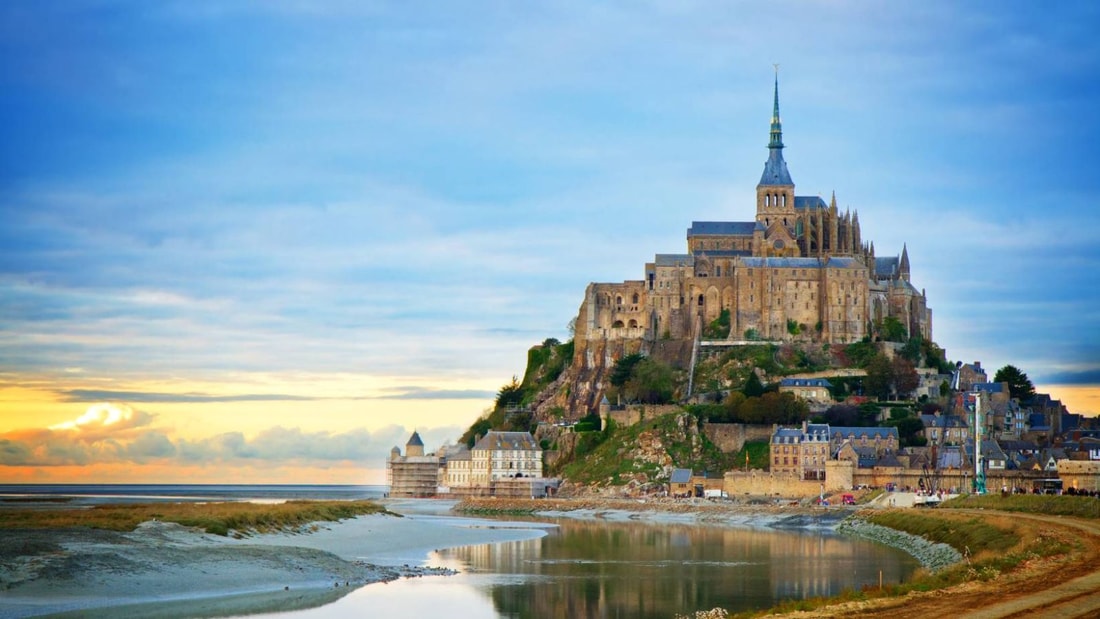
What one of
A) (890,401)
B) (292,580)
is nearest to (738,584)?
(292,580)

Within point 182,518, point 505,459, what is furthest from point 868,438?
point 182,518

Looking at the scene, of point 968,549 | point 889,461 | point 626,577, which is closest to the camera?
point 968,549

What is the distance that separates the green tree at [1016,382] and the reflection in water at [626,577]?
5111 centimetres

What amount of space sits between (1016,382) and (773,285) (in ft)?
70.2

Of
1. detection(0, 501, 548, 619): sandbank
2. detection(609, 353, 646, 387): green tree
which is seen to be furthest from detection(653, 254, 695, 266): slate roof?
detection(0, 501, 548, 619): sandbank

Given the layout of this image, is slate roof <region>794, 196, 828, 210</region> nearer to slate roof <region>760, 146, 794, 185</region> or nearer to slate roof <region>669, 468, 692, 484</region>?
slate roof <region>760, 146, 794, 185</region>

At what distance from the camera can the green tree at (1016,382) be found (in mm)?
118900

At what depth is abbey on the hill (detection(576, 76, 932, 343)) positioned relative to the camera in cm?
12212

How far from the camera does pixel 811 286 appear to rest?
12288cm

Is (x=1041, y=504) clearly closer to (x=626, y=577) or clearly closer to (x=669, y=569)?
(x=669, y=569)

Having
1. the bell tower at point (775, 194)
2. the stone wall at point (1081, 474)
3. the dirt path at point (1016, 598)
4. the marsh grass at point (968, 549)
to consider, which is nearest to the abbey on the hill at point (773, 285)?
the bell tower at point (775, 194)

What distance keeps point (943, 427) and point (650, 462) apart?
21.8 metres

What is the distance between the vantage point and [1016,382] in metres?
120

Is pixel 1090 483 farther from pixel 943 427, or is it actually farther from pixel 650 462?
pixel 650 462
